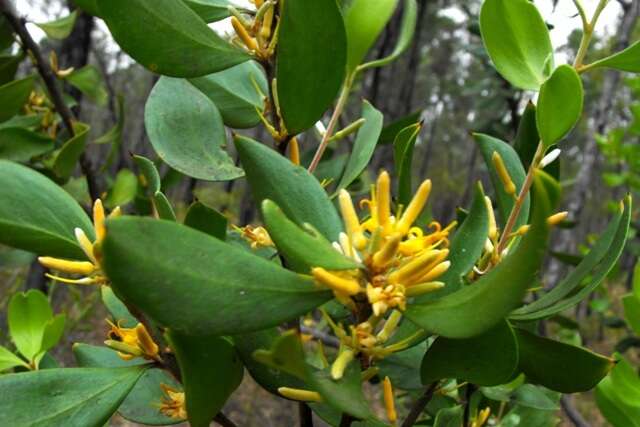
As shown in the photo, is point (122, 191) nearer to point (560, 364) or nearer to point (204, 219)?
point (204, 219)

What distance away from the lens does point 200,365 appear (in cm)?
43

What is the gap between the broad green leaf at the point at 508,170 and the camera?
572 mm

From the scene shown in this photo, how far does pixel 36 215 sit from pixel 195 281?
170 mm

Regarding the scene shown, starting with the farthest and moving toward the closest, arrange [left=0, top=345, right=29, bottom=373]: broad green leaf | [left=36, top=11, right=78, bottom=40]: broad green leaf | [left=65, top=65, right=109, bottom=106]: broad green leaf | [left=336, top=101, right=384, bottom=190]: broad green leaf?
[left=65, top=65, right=109, bottom=106]: broad green leaf, [left=36, top=11, right=78, bottom=40]: broad green leaf, [left=0, top=345, right=29, bottom=373]: broad green leaf, [left=336, top=101, right=384, bottom=190]: broad green leaf

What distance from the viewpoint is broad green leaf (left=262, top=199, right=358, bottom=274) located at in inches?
14.7

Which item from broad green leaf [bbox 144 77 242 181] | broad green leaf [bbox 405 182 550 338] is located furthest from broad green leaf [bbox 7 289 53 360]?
broad green leaf [bbox 405 182 550 338]

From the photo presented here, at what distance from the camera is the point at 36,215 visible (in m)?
0.45

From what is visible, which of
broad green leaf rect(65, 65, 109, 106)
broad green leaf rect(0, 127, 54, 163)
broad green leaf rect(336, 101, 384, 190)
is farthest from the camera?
broad green leaf rect(65, 65, 109, 106)

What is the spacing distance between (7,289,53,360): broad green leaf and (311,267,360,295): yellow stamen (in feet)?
1.47

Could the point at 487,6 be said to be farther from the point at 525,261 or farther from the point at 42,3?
the point at 42,3

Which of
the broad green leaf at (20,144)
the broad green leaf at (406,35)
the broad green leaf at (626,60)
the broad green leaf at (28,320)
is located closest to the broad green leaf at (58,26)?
the broad green leaf at (20,144)

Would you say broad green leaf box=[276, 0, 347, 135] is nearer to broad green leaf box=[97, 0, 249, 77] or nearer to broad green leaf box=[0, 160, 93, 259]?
broad green leaf box=[97, 0, 249, 77]

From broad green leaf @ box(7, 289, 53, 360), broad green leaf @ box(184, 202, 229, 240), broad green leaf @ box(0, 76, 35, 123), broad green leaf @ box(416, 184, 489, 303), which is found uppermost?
broad green leaf @ box(416, 184, 489, 303)

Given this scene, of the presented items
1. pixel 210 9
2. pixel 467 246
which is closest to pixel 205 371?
pixel 467 246
